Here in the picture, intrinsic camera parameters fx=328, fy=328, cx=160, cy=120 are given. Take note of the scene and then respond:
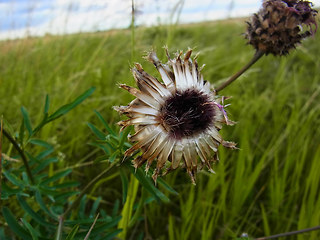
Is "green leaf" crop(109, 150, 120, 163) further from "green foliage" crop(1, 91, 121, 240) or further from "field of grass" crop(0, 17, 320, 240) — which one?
"green foliage" crop(1, 91, 121, 240)

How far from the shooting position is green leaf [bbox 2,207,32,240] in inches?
45.2

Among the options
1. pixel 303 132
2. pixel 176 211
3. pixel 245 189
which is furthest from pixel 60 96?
pixel 303 132

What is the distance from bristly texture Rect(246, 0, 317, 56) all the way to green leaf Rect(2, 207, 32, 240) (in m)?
1.08

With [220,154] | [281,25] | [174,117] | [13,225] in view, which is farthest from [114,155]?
[220,154]

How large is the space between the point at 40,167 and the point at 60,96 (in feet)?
3.06

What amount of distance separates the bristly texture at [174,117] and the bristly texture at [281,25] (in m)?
0.33

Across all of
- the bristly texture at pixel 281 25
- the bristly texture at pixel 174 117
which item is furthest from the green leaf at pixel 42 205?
the bristly texture at pixel 281 25

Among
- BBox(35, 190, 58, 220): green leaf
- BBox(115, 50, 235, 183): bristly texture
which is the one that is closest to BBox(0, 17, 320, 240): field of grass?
BBox(115, 50, 235, 183): bristly texture

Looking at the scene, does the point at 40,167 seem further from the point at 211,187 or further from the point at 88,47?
the point at 88,47

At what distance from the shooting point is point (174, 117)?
3.15 feet

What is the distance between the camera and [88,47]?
4219 millimetres

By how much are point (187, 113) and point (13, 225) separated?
74 cm

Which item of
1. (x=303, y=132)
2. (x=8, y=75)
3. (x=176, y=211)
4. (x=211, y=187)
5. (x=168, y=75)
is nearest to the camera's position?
(x=168, y=75)

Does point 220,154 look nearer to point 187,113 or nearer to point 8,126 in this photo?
point 187,113
